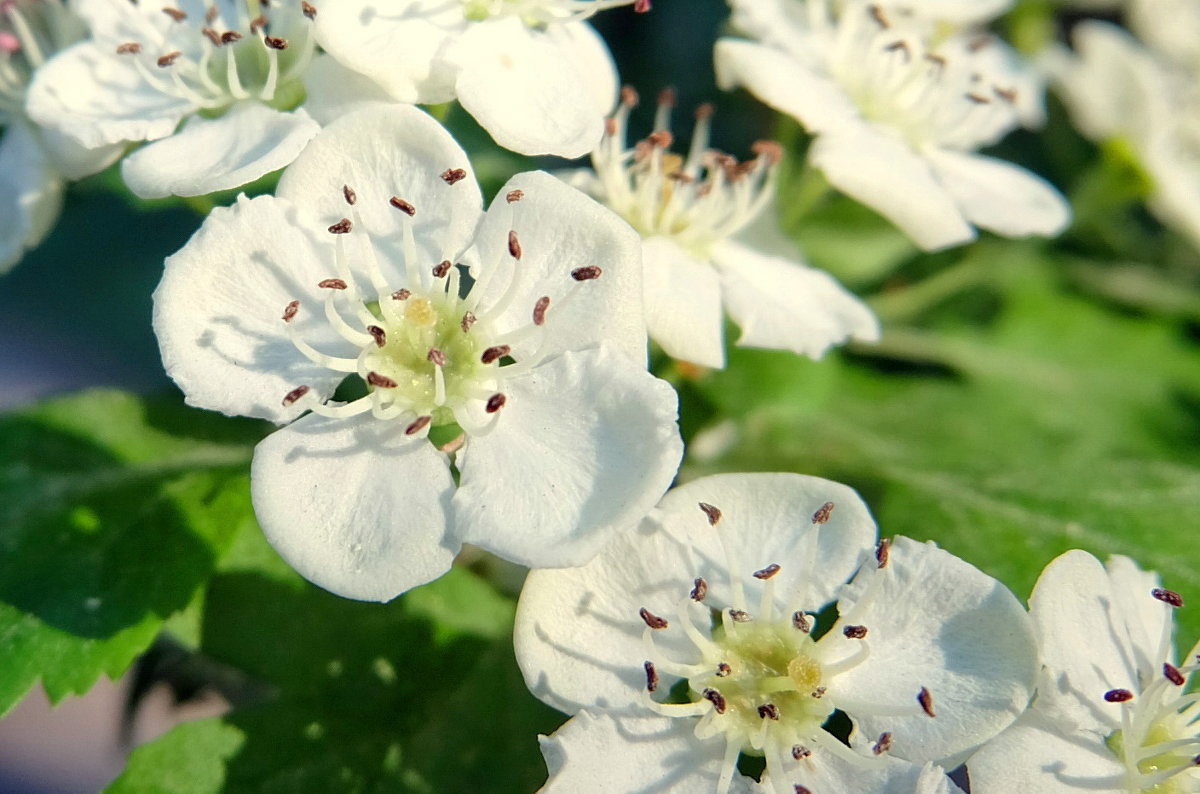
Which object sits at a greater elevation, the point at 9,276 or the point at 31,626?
the point at 31,626

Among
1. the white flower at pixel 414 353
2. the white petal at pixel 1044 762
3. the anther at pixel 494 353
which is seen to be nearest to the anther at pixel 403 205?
the white flower at pixel 414 353

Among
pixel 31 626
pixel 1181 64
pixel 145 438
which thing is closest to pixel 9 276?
pixel 145 438

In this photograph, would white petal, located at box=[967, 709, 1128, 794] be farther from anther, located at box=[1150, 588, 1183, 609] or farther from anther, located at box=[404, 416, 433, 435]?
anther, located at box=[404, 416, 433, 435]

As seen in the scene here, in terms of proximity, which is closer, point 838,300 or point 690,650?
point 690,650

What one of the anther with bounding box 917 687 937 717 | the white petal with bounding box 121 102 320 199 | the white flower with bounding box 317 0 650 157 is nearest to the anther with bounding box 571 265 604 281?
the white flower with bounding box 317 0 650 157

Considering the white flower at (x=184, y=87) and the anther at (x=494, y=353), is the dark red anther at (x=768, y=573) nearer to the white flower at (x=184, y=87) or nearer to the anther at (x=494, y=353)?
the anther at (x=494, y=353)

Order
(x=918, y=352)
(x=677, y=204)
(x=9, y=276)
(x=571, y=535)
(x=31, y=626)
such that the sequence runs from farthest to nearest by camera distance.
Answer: (x=9, y=276) → (x=918, y=352) → (x=677, y=204) → (x=31, y=626) → (x=571, y=535)

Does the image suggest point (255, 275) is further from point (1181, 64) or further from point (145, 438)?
point (1181, 64)

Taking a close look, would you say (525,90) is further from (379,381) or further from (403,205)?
(379,381)
